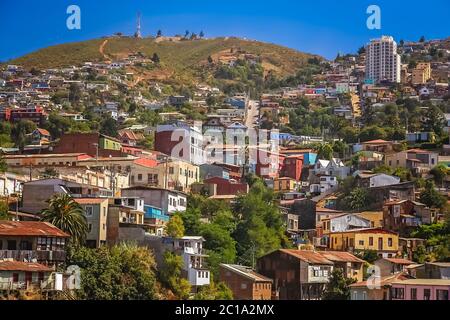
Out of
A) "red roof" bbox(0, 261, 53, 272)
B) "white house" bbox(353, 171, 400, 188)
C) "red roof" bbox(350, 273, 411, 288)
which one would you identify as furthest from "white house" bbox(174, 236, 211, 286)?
"white house" bbox(353, 171, 400, 188)

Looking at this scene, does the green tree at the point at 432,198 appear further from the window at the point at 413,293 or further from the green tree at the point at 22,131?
the green tree at the point at 22,131

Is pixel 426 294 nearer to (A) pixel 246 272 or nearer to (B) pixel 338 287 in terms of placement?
(B) pixel 338 287

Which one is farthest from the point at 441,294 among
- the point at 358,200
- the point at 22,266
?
the point at 358,200

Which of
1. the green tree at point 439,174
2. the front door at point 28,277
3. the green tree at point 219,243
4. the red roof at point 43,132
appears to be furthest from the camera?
the red roof at point 43,132

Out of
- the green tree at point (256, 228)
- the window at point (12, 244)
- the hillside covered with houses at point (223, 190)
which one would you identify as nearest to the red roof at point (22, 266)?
the hillside covered with houses at point (223, 190)

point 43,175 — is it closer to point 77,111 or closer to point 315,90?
point 77,111
